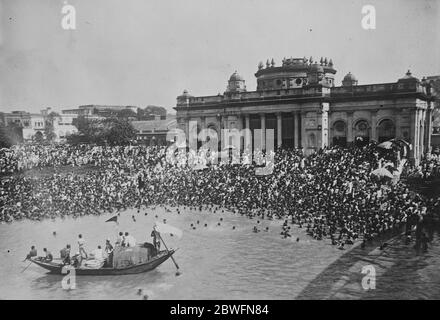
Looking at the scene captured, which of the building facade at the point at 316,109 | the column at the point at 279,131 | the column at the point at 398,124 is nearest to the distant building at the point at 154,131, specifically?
the building facade at the point at 316,109

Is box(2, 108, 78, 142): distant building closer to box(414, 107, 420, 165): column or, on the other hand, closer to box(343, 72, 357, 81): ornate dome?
box(343, 72, 357, 81): ornate dome

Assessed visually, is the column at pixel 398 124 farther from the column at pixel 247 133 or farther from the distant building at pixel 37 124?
the distant building at pixel 37 124

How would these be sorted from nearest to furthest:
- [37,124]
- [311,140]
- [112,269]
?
[112,269], [311,140], [37,124]

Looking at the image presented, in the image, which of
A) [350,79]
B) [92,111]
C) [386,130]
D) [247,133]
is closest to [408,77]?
[386,130]

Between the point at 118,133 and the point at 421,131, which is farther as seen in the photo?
the point at 118,133

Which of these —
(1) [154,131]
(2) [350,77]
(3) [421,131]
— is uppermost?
(2) [350,77]

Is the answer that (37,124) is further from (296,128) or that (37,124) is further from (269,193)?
(269,193)
